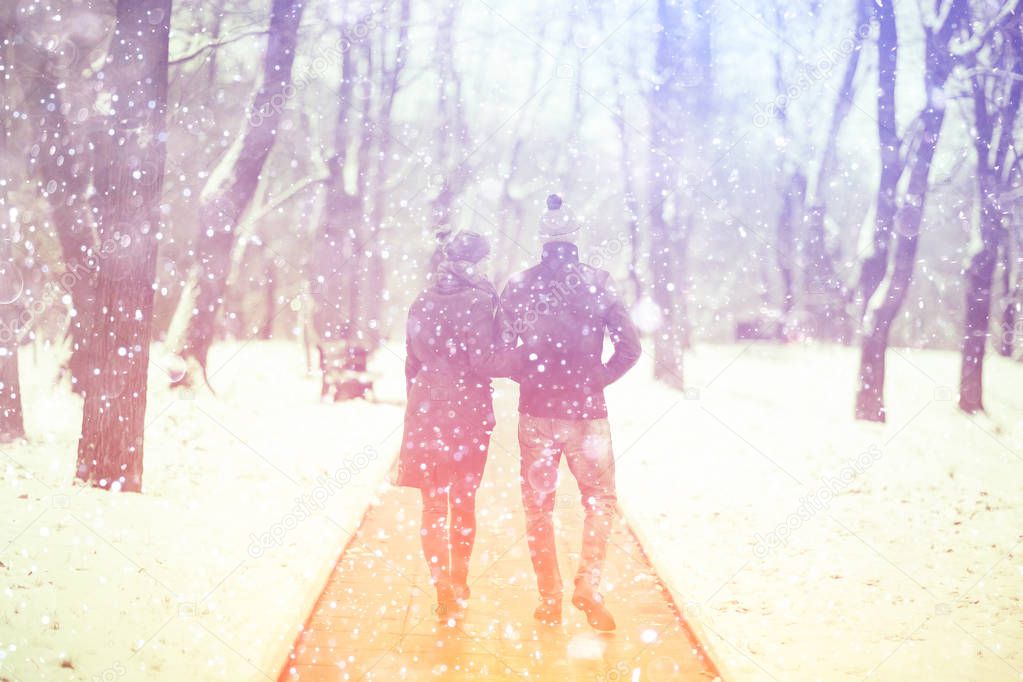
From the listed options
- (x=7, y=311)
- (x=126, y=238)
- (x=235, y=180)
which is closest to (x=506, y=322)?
(x=126, y=238)

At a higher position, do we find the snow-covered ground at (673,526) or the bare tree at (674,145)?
the bare tree at (674,145)

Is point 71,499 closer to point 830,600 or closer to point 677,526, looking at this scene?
point 677,526

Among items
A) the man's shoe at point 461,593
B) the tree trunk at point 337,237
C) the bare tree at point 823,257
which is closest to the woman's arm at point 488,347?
the man's shoe at point 461,593

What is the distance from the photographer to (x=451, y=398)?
395 cm

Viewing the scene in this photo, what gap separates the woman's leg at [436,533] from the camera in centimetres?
404

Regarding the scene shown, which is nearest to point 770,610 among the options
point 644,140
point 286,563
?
point 286,563

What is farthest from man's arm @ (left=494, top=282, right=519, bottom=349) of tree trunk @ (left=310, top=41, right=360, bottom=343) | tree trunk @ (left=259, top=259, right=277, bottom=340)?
tree trunk @ (left=259, top=259, right=277, bottom=340)

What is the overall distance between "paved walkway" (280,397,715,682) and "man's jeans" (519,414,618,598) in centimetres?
31

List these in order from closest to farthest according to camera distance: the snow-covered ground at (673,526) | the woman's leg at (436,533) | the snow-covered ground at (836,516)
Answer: the snow-covered ground at (673,526), the woman's leg at (436,533), the snow-covered ground at (836,516)

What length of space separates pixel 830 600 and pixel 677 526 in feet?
4.46

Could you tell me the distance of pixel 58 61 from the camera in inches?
242

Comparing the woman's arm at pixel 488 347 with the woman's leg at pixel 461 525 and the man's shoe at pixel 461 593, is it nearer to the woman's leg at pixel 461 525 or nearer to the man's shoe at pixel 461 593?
the woman's leg at pixel 461 525

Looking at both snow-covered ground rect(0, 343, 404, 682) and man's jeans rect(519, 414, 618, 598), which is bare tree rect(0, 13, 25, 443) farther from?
man's jeans rect(519, 414, 618, 598)

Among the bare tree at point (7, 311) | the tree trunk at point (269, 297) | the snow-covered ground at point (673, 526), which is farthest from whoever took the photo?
the tree trunk at point (269, 297)
